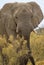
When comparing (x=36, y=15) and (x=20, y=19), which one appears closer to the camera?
(x=20, y=19)

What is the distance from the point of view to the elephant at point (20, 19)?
10.8 meters

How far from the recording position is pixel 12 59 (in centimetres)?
1126

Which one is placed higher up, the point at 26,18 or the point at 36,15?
the point at 26,18

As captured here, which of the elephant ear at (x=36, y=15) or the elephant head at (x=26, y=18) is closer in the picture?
the elephant head at (x=26, y=18)

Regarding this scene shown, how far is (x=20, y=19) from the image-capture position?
36.0 ft

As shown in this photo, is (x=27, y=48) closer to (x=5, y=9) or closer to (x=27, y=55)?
(x=27, y=55)

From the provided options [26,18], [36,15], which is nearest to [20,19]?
[26,18]

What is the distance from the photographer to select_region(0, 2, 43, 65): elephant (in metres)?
10.8

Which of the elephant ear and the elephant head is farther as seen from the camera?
the elephant ear

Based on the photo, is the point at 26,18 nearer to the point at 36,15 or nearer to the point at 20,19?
the point at 20,19

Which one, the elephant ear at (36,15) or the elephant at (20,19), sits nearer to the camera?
the elephant at (20,19)

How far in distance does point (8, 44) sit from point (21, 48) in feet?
0.98

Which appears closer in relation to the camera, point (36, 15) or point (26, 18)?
point (26, 18)

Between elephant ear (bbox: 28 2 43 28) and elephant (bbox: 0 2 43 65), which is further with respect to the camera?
elephant ear (bbox: 28 2 43 28)
